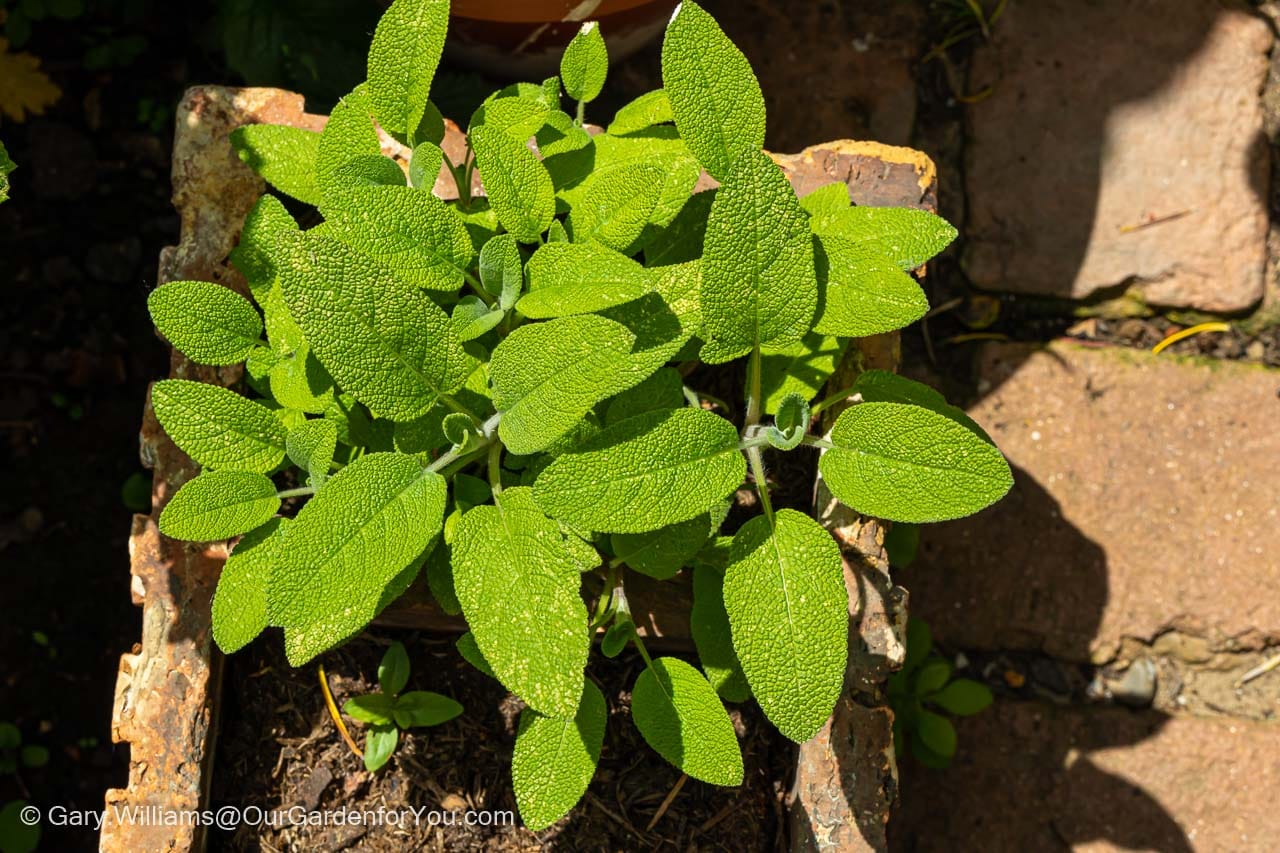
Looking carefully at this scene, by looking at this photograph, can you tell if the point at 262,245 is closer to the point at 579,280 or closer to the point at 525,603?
the point at 579,280

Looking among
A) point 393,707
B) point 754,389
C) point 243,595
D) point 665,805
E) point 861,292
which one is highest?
point 861,292

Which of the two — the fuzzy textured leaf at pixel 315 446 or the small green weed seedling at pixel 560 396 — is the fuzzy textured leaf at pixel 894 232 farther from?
the fuzzy textured leaf at pixel 315 446

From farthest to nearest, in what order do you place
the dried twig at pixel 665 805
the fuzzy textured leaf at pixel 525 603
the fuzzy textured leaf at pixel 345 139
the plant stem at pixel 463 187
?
the dried twig at pixel 665 805 → the plant stem at pixel 463 187 → the fuzzy textured leaf at pixel 345 139 → the fuzzy textured leaf at pixel 525 603

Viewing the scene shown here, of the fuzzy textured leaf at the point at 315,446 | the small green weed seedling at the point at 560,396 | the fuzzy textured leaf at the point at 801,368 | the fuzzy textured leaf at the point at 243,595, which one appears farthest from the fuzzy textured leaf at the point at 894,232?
the fuzzy textured leaf at the point at 243,595

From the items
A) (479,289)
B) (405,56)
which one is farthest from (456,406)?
(405,56)

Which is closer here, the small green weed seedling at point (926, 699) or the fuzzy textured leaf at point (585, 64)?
the fuzzy textured leaf at point (585, 64)

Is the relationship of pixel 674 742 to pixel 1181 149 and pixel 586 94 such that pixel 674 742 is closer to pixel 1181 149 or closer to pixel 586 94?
pixel 586 94

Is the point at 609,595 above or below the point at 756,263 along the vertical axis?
below

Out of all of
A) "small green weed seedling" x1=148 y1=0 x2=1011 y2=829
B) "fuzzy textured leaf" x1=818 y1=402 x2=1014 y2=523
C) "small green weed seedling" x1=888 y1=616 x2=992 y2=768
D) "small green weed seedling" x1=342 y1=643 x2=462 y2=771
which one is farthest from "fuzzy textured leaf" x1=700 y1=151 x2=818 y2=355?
"small green weed seedling" x1=888 y1=616 x2=992 y2=768

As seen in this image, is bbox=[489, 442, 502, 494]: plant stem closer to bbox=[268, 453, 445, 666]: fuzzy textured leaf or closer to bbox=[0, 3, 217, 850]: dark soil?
bbox=[268, 453, 445, 666]: fuzzy textured leaf
